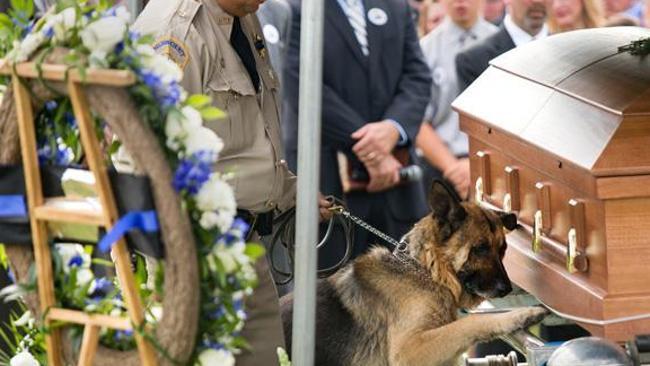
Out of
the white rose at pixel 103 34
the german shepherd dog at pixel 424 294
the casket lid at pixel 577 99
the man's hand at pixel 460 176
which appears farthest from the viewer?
the man's hand at pixel 460 176

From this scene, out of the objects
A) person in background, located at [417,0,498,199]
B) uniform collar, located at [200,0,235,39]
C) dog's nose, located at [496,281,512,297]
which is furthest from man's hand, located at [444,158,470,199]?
uniform collar, located at [200,0,235,39]

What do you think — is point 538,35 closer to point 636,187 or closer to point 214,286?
point 636,187

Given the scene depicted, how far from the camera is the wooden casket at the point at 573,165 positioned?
418 centimetres

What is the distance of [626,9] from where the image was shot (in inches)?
363

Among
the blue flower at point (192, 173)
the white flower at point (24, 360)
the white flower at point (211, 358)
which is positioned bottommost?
the white flower at point (24, 360)

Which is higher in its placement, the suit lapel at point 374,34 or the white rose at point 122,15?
the white rose at point 122,15

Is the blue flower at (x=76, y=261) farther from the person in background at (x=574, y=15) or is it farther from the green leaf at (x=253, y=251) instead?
the person in background at (x=574, y=15)

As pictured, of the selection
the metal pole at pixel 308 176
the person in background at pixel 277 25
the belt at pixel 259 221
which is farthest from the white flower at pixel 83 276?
the person in background at pixel 277 25

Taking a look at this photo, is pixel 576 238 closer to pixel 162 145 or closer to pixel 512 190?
pixel 512 190

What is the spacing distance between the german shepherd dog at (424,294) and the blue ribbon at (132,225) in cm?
211

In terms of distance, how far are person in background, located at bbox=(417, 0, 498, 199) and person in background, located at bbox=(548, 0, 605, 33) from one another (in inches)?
15.4

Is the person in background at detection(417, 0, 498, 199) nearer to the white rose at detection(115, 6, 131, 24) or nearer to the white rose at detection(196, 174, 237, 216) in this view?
the white rose at detection(115, 6, 131, 24)

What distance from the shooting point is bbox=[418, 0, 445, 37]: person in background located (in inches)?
358

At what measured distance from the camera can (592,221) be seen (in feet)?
14.2
